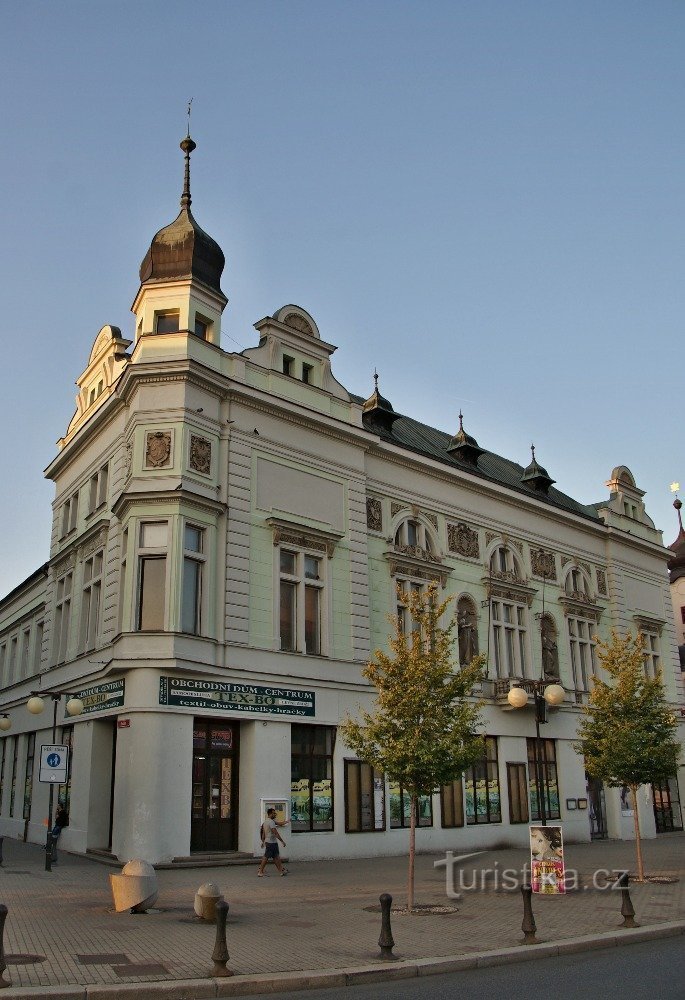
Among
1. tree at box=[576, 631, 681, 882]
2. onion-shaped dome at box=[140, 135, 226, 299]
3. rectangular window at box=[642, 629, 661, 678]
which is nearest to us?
tree at box=[576, 631, 681, 882]

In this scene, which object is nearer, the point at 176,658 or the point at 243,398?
the point at 176,658

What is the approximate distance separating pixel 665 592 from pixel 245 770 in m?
30.2

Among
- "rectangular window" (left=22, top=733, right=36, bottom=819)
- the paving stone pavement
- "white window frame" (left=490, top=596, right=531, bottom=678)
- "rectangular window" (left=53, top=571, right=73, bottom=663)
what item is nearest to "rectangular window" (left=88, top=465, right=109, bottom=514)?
"rectangular window" (left=53, top=571, right=73, bottom=663)

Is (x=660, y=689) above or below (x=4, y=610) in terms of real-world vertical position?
below

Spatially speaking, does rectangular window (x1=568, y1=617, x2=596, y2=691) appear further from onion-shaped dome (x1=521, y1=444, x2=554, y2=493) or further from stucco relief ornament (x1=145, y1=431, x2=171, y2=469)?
stucco relief ornament (x1=145, y1=431, x2=171, y2=469)

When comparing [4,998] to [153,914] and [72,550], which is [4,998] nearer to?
[153,914]

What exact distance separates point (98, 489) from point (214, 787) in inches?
445

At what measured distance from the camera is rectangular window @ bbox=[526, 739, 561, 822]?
116ft

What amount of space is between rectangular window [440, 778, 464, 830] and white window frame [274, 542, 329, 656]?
295 inches

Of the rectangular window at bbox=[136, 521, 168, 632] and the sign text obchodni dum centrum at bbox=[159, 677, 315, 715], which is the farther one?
the rectangular window at bbox=[136, 521, 168, 632]

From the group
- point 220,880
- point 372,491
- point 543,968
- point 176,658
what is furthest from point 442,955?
point 372,491

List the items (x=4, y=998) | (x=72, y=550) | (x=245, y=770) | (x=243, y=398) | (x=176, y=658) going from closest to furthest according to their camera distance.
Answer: (x=4, y=998)
(x=176, y=658)
(x=245, y=770)
(x=243, y=398)
(x=72, y=550)

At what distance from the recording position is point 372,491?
32.5 meters

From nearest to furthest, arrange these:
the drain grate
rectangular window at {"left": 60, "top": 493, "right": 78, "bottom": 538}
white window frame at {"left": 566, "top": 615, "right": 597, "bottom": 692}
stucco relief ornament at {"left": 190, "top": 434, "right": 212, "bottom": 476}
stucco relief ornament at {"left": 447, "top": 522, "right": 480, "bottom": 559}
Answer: the drain grate, stucco relief ornament at {"left": 190, "top": 434, "right": 212, "bottom": 476}, rectangular window at {"left": 60, "top": 493, "right": 78, "bottom": 538}, stucco relief ornament at {"left": 447, "top": 522, "right": 480, "bottom": 559}, white window frame at {"left": 566, "top": 615, "right": 597, "bottom": 692}
